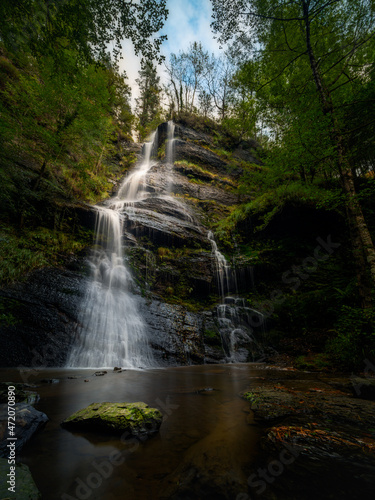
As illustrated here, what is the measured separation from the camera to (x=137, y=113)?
31.3m

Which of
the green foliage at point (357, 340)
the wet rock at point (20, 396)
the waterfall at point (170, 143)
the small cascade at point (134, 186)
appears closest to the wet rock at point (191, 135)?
the waterfall at point (170, 143)

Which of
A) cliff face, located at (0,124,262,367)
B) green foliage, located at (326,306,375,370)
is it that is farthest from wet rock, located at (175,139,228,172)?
green foliage, located at (326,306,375,370)

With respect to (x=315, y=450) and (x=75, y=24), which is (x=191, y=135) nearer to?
(x=75, y=24)

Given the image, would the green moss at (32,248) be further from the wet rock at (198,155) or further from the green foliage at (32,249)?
the wet rock at (198,155)

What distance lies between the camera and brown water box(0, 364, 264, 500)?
144 cm

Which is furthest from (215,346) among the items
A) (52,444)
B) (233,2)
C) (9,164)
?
(233,2)

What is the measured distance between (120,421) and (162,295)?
7458 millimetres

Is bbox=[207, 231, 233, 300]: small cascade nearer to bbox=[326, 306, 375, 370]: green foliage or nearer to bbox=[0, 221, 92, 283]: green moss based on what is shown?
bbox=[326, 306, 375, 370]: green foliage

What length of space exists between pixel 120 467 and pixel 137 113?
37.0 meters

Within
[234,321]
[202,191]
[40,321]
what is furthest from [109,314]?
[202,191]

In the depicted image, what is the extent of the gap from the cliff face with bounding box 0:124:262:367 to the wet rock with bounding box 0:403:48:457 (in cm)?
398

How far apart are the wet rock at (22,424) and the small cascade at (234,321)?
6.61 m

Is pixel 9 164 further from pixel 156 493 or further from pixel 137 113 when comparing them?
pixel 137 113

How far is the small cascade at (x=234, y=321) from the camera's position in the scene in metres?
8.08
